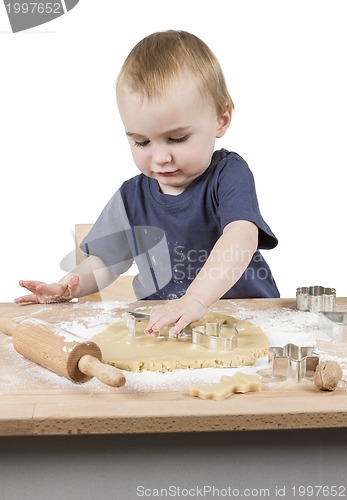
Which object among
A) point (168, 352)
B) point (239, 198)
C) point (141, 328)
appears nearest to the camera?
point (168, 352)

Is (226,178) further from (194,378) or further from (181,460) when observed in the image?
(181,460)

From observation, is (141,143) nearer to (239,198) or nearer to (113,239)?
(239,198)

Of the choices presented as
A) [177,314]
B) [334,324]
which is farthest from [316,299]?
[177,314]

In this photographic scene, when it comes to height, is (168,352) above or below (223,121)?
below

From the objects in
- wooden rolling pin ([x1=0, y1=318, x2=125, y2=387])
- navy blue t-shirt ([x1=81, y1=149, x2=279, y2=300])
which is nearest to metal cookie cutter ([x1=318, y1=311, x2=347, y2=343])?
navy blue t-shirt ([x1=81, y1=149, x2=279, y2=300])

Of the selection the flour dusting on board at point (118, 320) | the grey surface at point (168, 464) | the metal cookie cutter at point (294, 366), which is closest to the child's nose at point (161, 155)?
the flour dusting on board at point (118, 320)

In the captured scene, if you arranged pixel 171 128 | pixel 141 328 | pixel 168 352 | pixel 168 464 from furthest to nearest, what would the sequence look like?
pixel 171 128 < pixel 141 328 < pixel 168 352 < pixel 168 464

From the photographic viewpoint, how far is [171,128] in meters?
1.29

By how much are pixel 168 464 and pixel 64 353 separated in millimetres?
188

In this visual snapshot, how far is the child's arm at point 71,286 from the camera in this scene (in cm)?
141

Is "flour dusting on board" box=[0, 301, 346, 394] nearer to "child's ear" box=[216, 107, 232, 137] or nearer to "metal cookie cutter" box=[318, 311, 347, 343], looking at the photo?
"metal cookie cutter" box=[318, 311, 347, 343]

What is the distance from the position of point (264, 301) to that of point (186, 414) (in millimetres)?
606

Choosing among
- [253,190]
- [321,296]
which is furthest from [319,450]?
[253,190]

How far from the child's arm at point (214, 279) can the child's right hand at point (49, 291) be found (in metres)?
0.32
